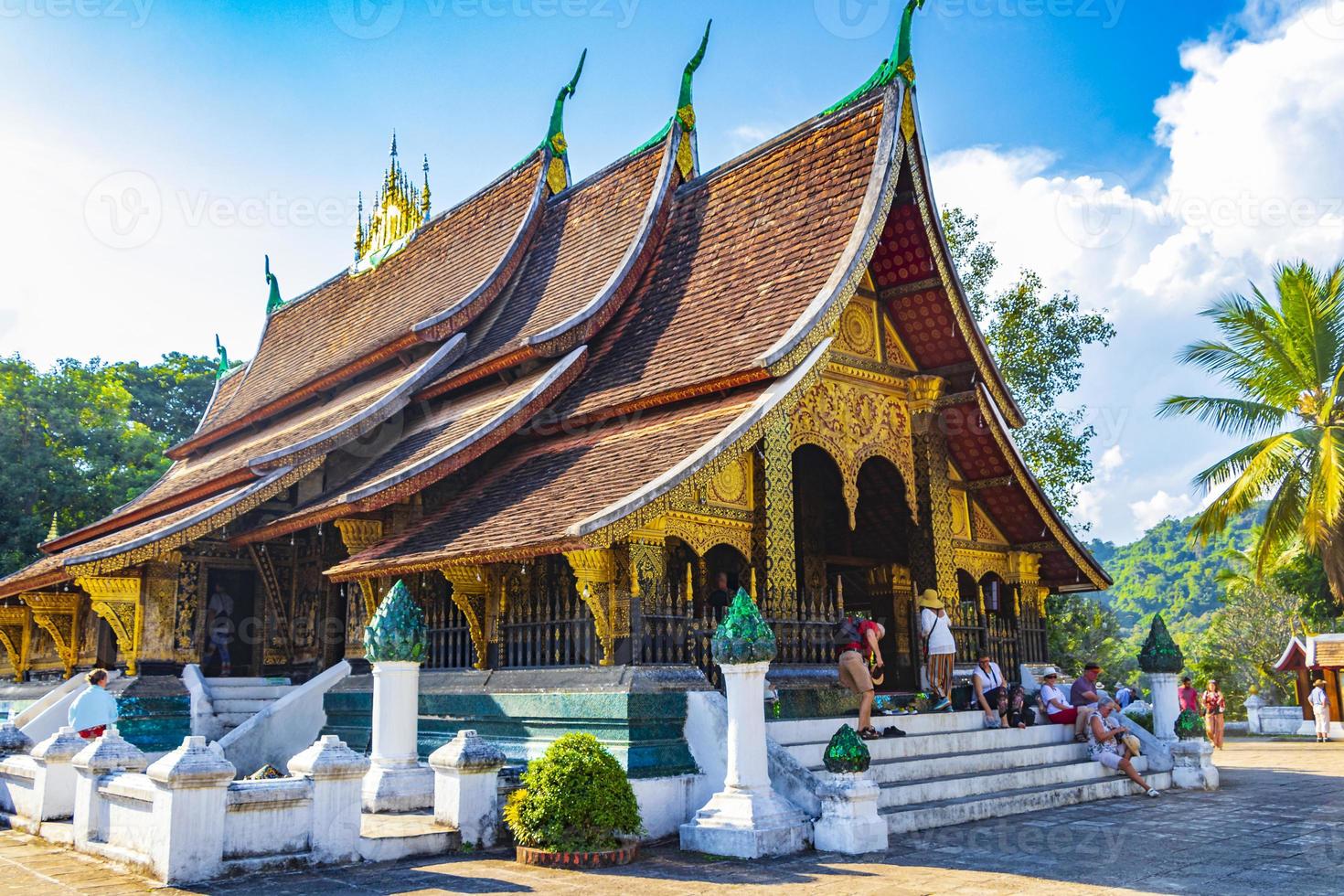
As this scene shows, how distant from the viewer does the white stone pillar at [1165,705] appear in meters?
10.9

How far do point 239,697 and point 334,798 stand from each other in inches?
217

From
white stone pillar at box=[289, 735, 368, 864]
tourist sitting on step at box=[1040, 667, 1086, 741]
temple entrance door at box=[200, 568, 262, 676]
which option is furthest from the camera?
temple entrance door at box=[200, 568, 262, 676]

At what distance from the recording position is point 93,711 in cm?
924

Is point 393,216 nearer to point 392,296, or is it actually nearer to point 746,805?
point 392,296

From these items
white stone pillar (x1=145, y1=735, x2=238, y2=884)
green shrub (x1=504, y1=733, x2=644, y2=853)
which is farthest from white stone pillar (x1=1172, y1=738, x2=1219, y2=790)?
white stone pillar (x1=145, y1=735, x2=238, y2=884)

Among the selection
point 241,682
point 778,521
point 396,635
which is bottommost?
point 241,682

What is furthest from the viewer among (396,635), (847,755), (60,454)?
(60,454)

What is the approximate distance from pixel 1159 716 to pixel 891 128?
20.5 feet

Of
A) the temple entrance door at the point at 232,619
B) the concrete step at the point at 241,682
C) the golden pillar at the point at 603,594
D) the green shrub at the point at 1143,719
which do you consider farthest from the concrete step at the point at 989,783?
the temple entrance door at the point at 232,619

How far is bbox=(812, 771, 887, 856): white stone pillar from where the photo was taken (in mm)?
6859

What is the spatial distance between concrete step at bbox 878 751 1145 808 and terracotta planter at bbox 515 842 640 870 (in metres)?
1.94

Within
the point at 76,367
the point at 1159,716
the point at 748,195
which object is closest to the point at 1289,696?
the point at 1159,716

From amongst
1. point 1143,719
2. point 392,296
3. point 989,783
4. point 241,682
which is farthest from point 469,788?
point 392,296

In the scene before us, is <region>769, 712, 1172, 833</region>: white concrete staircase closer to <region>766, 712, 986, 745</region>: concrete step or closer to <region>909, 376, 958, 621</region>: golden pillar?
<region>766, 712, 986, 745</region>: concrete step
